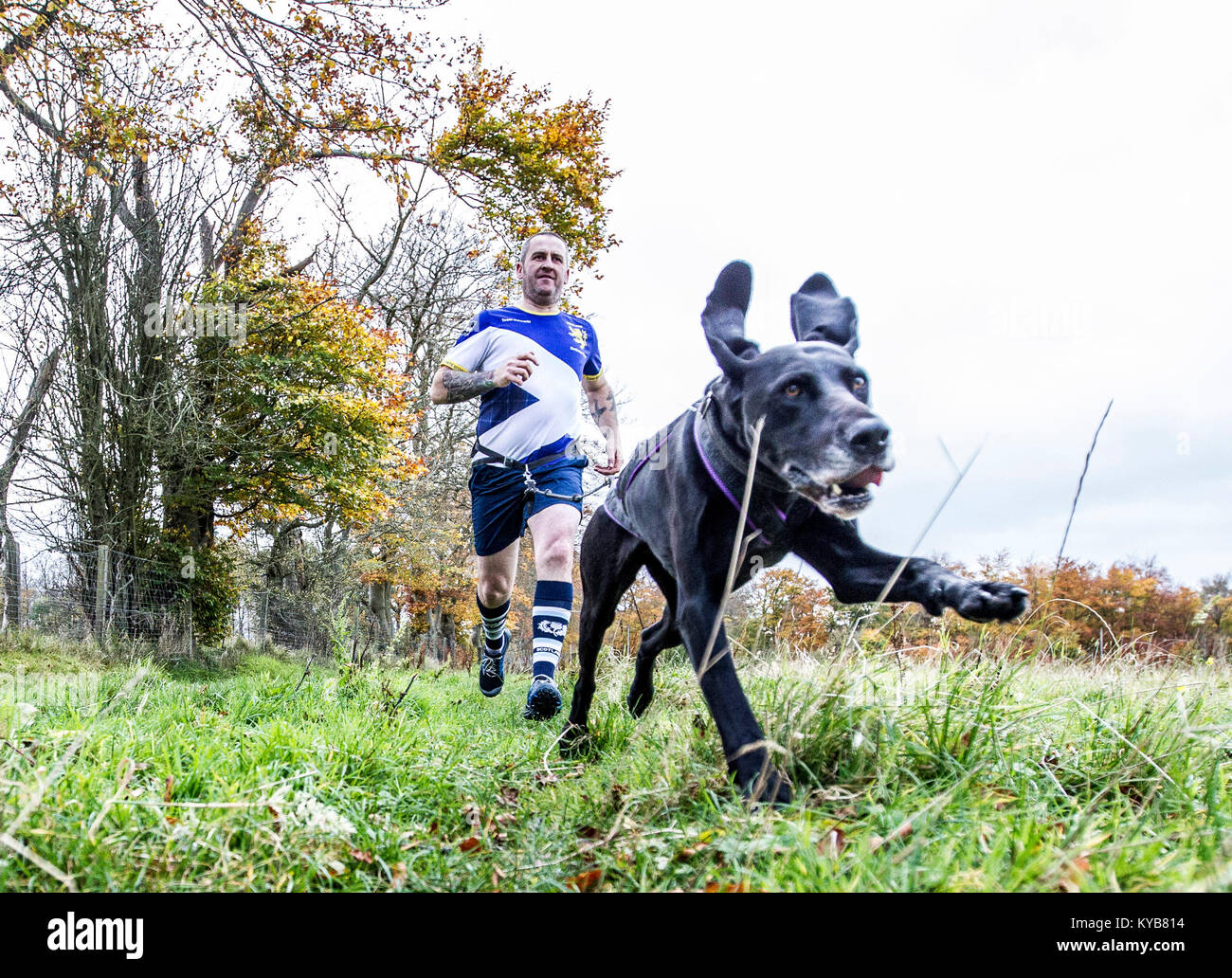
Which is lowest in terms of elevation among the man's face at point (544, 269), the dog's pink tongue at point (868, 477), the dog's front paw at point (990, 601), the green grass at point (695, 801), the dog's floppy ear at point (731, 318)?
the green grass at point (695, 801)

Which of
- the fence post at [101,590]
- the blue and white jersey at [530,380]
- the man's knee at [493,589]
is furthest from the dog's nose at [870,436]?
the fence post at [101,590]

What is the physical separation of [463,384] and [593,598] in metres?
1.53

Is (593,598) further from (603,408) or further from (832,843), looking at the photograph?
(603,408)

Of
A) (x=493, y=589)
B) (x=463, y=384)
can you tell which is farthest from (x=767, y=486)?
(x=493, y=589)

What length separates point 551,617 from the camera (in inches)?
153

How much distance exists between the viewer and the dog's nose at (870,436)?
1626 mm

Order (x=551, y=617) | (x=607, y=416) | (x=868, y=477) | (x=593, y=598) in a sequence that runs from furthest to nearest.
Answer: (x=607, y=416) < (x=551, y=617) < (x=593, y=598) < (x=868, y=477)

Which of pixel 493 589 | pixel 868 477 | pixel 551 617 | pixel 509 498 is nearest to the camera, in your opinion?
pixel 868 477

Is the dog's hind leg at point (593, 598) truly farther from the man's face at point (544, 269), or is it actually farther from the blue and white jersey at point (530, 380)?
the man's face at point (544, 269)

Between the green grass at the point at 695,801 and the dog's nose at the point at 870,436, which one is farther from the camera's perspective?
the dog's nose at the point at 870,436

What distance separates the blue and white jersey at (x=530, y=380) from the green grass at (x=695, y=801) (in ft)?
5.95

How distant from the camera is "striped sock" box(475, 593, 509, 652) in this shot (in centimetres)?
476

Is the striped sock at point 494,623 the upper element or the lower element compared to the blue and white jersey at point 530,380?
lower
